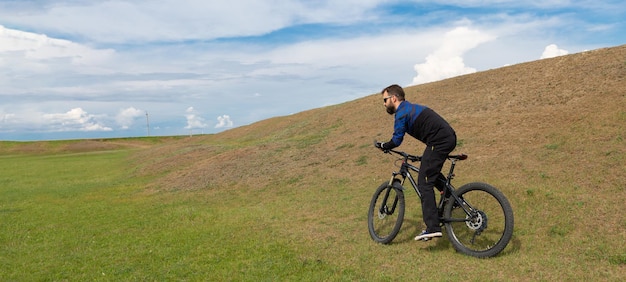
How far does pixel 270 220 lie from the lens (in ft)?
38.0

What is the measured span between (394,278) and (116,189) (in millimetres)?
18159

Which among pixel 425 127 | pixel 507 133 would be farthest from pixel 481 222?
pixel 507 133

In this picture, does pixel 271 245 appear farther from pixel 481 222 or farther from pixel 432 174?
pixel 481 222

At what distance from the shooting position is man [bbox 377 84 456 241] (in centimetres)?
734

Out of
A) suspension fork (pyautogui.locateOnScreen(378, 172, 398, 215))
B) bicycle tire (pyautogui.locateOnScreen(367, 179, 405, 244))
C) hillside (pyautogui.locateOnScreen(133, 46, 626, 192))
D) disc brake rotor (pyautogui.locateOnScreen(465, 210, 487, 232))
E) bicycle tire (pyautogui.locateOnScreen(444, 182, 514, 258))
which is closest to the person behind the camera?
bicycle tire (pyautogui.locateOnScreen(444, 182, 514, 258))

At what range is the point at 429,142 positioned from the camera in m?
7.45

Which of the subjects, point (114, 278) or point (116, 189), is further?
point (116, 189)

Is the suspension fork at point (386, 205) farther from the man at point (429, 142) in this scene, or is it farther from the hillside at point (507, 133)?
the hillside at point (507, 133)

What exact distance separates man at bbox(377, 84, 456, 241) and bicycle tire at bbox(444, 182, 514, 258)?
0.37 metres

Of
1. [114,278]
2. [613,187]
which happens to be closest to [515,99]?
[613,187]

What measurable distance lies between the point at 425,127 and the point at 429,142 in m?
0.28

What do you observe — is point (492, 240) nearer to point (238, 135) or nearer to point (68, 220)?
point (68, 220)

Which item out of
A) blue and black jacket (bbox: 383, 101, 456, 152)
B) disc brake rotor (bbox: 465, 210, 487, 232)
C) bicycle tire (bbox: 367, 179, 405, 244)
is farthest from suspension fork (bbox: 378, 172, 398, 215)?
disc brake rotor (bbox: 465, 210, 487, 232)

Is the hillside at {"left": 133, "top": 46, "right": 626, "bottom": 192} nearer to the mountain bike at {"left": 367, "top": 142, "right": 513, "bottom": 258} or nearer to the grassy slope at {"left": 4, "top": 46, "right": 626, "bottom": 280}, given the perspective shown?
the grassy slope at {"left": 4, "top": 46, "right": 626, "bottom": 280}
